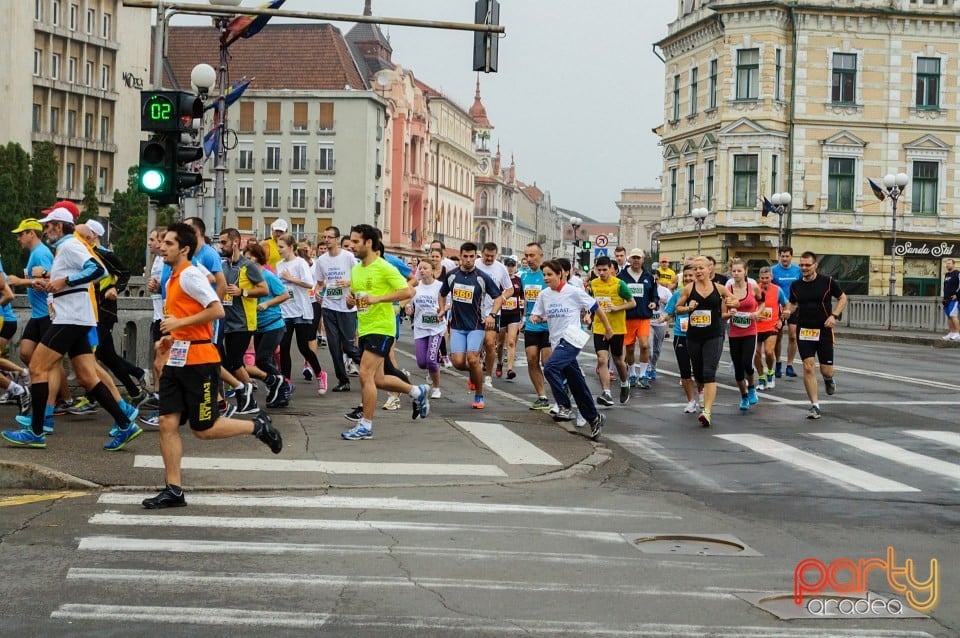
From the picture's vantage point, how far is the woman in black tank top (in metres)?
14.6

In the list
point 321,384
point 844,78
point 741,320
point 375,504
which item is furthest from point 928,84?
point 375,504

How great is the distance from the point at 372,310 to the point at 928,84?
46.4m

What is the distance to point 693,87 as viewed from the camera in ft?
183

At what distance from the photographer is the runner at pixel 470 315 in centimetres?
1537

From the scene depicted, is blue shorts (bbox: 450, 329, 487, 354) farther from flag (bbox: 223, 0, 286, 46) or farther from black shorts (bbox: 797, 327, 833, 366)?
flag (bbox: 223, 0, 286, 46)

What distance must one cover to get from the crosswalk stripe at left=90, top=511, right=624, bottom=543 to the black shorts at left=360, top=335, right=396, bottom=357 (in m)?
4.12

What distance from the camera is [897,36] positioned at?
5297 cm

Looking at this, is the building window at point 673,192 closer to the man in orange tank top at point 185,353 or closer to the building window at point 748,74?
the building window at point 748,74

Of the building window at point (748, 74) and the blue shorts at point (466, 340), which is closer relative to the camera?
the blue shorts at point (466, 340)

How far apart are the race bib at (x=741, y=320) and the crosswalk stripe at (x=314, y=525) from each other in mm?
8729

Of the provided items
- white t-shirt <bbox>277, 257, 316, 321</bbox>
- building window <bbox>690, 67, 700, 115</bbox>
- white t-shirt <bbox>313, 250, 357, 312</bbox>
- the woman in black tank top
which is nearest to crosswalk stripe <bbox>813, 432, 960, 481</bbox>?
the woman in black tank top

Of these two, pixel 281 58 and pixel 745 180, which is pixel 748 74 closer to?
pixel 745 180

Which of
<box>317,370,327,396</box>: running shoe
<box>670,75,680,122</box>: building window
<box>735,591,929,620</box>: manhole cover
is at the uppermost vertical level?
<box>670,75,680,122</box>: building window

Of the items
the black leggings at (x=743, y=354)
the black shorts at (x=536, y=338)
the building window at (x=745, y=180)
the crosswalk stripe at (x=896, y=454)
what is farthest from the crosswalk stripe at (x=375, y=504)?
the building window at (x=745, y=180)
